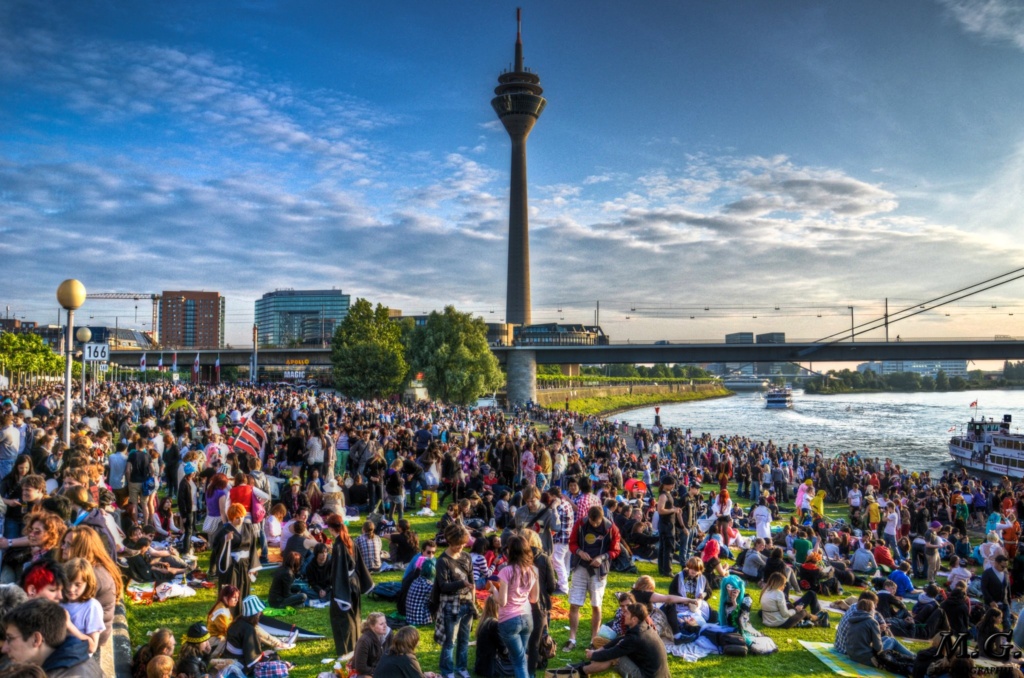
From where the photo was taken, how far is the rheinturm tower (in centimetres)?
15288

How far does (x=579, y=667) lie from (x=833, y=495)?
24393mm

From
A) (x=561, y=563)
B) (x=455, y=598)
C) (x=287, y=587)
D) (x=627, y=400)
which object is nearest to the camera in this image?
(x=455, y=598)

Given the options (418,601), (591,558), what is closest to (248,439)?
(418,601)

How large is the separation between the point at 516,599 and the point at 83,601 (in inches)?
150

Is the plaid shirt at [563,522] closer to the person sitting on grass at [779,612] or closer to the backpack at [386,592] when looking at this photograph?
the backpack at [386,592]

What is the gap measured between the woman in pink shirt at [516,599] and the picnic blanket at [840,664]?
432 cm

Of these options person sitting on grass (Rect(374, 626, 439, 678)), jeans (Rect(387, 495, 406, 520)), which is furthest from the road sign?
person sitting on grass (Rect(374, 626, 439, 678))

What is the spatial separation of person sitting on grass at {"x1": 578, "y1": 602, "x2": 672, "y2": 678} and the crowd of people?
0.02 meters

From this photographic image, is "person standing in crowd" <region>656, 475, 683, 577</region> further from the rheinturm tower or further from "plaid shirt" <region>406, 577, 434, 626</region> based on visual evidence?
the rheinturm tower

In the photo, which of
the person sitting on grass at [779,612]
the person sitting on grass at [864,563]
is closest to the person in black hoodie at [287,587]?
the person sitting on grass at [779,612]

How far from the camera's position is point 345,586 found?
7801mm

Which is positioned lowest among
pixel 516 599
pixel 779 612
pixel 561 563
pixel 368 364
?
pixel 779 612

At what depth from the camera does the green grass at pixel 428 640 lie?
27.2 ft

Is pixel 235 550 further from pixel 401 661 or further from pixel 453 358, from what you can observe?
pixel 453 358
